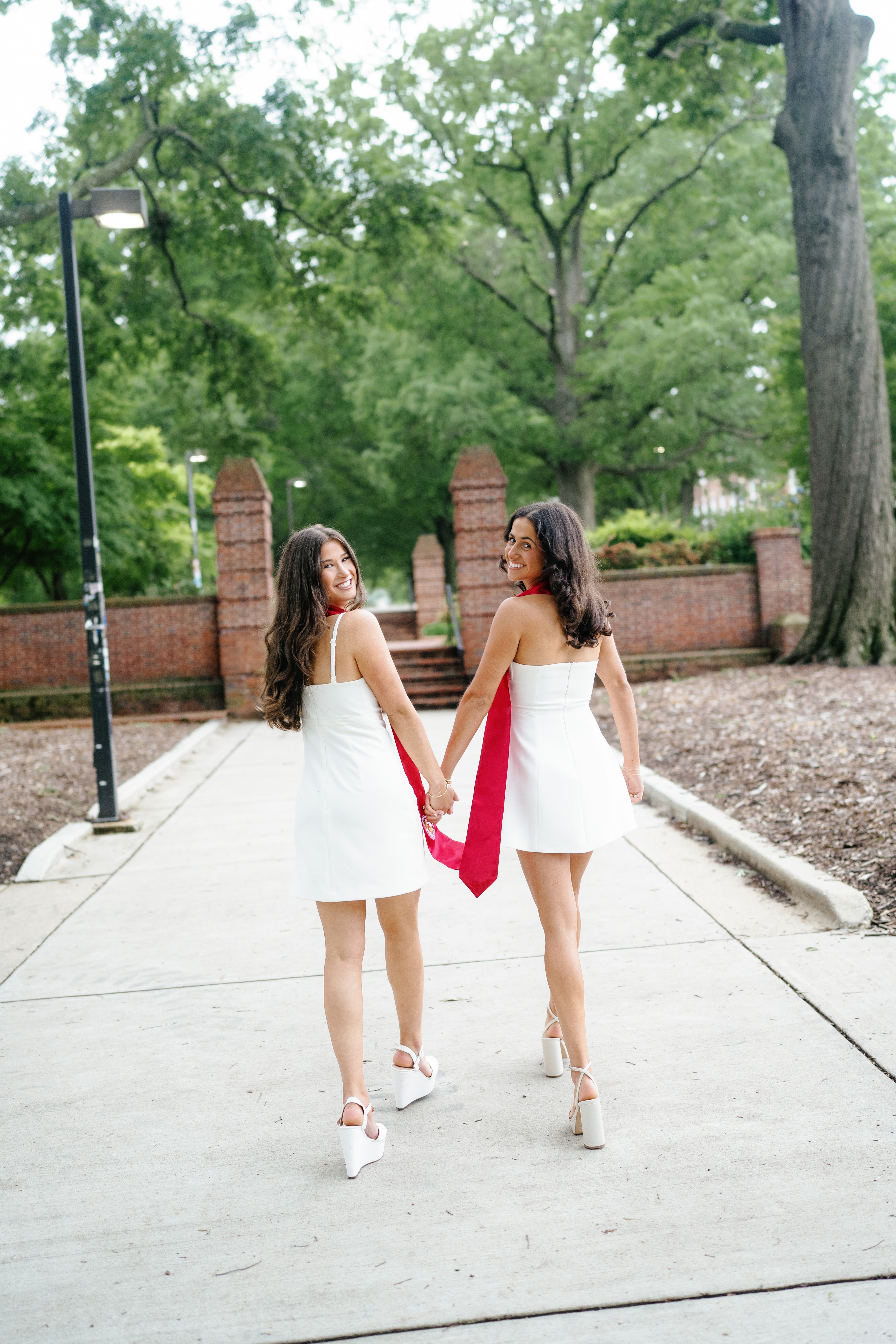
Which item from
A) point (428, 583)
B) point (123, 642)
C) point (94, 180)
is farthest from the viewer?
point (428, 583)

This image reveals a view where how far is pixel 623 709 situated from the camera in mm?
3861

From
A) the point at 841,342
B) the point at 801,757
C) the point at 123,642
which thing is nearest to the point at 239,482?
the point at 123,642

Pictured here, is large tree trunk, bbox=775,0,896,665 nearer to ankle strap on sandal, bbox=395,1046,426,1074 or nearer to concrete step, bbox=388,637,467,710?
concrete step, bbox=388,637,467,710

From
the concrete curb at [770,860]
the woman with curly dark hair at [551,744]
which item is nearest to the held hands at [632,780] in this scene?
the woman with curly dark hair at [551,744]

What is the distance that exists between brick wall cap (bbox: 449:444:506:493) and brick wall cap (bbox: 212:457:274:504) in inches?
116

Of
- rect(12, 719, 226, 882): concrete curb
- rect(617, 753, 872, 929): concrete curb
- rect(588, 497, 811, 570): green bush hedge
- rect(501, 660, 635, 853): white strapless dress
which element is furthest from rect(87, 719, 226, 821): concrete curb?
rect(588, 497, 811, 570): green bush hedge

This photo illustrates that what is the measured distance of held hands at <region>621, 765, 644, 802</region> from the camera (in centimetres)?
390

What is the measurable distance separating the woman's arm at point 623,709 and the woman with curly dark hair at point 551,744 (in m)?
0.15

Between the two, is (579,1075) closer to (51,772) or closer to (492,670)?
(492,670)

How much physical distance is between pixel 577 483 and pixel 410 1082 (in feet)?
96.7

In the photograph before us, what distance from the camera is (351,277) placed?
29.7 metres

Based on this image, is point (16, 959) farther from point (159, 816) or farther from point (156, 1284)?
point (159, 816)

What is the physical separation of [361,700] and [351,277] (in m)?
28.4

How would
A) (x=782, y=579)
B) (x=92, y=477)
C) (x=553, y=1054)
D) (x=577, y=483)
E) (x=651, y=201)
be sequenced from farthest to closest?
(x=577, y=483) < (x=651, y=201) < (x=782, y=579) < (x=92, y=477) < (x=553, y=1054)
